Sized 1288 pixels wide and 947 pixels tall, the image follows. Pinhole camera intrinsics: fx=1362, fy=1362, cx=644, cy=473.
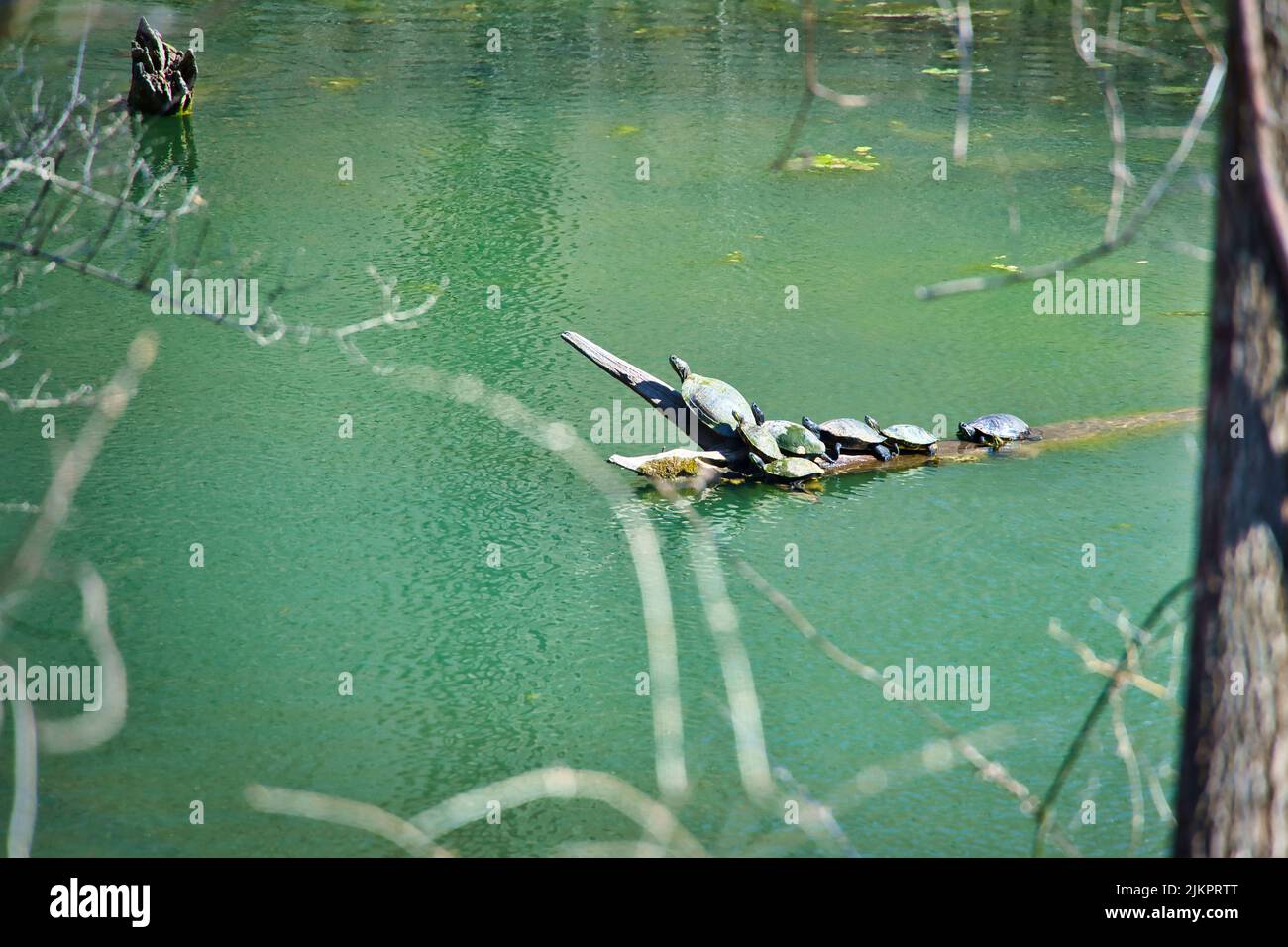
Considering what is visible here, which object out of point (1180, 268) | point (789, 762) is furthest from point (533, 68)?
point (789, 762)

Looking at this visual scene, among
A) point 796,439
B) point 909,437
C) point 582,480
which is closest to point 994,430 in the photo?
point 909,437

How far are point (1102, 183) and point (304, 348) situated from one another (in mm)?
3980

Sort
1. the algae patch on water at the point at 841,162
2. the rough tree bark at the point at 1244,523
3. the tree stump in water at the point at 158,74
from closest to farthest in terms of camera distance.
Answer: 1. the rough tree bark at the point at 1244,523
2. the algae patch on water at the point at 841,162
3. the tree stump in water at the point at 158,74

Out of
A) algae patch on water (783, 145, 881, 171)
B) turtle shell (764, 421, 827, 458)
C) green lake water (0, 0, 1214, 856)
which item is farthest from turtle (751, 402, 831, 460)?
algae patch on water (783, 145, 881, 171)

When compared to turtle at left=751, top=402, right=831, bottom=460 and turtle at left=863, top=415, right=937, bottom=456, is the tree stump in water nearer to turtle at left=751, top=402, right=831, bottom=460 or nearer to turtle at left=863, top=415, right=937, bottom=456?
turtle at left=751, top=402, right=831, bottom=460

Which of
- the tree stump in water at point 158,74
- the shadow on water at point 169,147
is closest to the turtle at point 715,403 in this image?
the shadow on water at point 169,147

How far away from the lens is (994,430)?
4.36 m

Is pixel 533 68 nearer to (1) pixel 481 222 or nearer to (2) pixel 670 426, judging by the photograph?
(1) pixel 481 222

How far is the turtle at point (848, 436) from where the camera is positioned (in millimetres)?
4250

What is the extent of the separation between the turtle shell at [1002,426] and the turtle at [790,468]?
1.88 ft

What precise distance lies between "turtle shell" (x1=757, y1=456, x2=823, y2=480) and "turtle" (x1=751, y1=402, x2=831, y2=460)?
2cm

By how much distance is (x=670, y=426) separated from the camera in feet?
14.8

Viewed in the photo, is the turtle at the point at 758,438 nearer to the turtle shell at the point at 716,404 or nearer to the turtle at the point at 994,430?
the turtle shell at the point at 716,404

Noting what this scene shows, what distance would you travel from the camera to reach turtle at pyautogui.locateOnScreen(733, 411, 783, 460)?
13.6 feet
